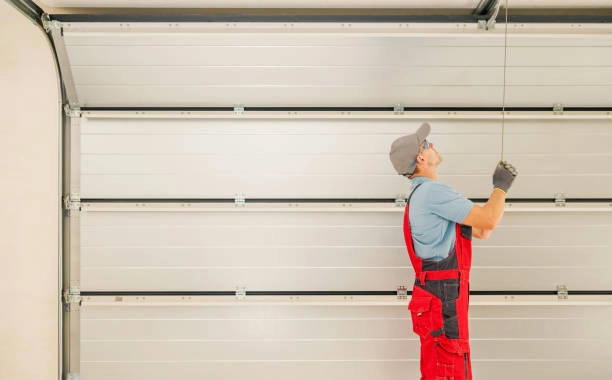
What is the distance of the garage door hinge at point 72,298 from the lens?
10.6 feet

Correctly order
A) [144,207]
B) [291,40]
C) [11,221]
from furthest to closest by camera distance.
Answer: [144,207] → [291,40] → [11,221]

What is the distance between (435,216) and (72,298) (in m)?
2.90

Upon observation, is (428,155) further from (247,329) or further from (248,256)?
(247,329)

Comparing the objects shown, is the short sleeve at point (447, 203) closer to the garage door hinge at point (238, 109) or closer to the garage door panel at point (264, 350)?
the garage door panel at point (264, 350)

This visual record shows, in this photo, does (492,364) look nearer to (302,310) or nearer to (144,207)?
(302,310)

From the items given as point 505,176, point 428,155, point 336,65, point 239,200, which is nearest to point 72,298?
point 239,200

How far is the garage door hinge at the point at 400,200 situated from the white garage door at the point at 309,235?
2 centimetres

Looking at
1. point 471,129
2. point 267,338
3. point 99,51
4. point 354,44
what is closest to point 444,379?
point 267,338

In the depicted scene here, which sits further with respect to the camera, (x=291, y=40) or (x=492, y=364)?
(x=492, y=364)

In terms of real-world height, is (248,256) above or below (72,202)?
below

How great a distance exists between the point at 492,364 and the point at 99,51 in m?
4.00

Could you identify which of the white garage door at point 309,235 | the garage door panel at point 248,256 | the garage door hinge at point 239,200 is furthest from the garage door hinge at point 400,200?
the garage door hinge at point 239,200

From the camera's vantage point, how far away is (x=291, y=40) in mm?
2926

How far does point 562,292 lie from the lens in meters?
3.25
